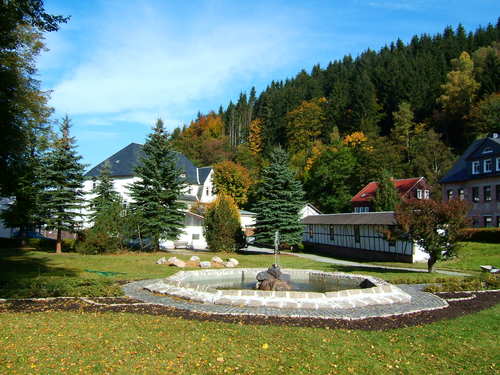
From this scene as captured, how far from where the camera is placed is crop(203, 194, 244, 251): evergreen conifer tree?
32.5 meters

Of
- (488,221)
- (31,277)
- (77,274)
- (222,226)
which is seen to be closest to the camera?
(31,277)

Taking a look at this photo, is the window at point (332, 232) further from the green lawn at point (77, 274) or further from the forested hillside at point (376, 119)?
the green lawn at point (77, 274)

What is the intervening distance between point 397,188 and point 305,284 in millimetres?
36785

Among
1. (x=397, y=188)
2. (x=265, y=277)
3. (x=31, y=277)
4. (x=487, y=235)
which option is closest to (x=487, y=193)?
(x=487, y=235)

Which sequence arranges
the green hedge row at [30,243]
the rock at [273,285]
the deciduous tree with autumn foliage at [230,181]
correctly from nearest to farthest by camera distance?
the rock at [273,285] < the green hedge row at [30,243] < the deciduous tree with autumn foliage at [230,181]

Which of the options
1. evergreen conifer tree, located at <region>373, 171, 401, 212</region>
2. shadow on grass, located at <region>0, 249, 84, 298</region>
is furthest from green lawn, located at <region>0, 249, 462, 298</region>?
evergreen conifer tree, located at <region>373, 171, 401, 212</region>

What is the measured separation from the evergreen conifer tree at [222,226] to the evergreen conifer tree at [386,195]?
19.8 m

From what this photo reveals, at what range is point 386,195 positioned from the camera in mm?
44875

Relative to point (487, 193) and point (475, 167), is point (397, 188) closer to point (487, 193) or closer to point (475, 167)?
point (475, 167)

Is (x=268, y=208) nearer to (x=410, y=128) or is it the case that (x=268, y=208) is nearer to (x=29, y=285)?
(x=29, y=285)

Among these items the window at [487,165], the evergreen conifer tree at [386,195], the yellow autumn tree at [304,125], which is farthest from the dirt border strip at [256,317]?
the yellow autumn tree at [304,125]

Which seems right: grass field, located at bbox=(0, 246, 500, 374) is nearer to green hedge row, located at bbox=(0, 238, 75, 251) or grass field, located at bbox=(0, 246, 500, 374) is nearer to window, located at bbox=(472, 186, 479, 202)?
green hedge row, located at bbox=(0, 238, 75, 251)

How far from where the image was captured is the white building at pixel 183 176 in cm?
4034

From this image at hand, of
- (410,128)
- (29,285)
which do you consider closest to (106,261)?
(29,285)
